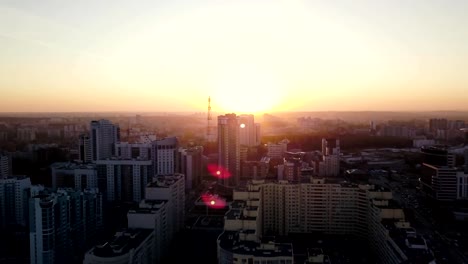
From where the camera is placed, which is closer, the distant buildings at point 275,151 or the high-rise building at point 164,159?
the high-rise building at point 164,159

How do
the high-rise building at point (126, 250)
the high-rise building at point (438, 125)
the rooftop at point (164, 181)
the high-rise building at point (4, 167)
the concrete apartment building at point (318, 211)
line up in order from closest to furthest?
the high-rise building at point (126, 250), the concrete apartment building at point (318, 211), the rooftop at point (164, 181), the high-rise building at point (4, 167), the high-rise building at point (438, 125)

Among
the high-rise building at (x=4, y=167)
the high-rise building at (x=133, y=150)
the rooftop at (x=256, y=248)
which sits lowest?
the rooftop at (x=256, y=248)

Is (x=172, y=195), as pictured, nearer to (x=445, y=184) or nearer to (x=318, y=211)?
(x=318, y=211)

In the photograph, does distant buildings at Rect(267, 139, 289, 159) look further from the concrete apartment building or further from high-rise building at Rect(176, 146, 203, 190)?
the concrete apartment building

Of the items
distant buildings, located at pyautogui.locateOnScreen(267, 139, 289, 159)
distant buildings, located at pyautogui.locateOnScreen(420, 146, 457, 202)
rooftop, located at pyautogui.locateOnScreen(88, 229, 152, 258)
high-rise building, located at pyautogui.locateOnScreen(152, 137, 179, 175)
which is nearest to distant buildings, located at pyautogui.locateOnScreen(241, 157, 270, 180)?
high-rise building, located at pyautogui.locateOnScreen(152, 137, 179, 175)

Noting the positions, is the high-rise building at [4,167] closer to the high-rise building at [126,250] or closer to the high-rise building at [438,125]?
the high-rise building at [126,250]

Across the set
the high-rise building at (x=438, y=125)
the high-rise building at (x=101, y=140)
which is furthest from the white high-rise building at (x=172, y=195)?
the high-rise building at (x=438, y=125)
